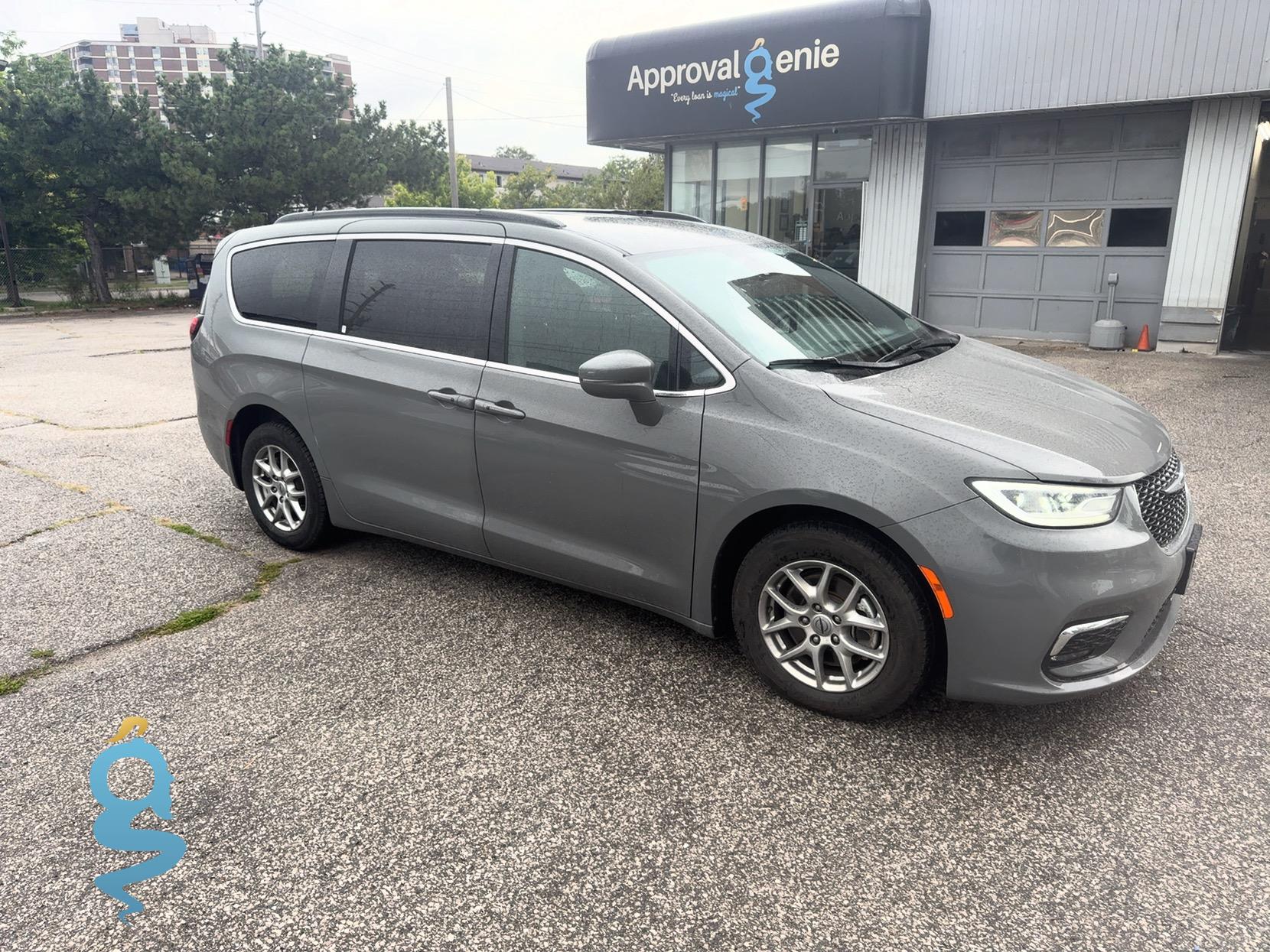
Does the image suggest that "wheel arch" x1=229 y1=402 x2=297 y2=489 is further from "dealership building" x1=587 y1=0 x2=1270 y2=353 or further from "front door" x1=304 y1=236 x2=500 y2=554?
"dealership building" x1=587 y1=0 x2=1270 y2=353

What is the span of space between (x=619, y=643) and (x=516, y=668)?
472mm

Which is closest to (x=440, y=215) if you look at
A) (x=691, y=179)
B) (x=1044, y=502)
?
(x=1044, y=502)

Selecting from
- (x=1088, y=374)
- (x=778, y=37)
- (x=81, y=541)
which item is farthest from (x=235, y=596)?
(x=778, y=37)

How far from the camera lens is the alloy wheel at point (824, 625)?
116 inches

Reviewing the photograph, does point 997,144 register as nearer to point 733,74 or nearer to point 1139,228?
point 1139,228

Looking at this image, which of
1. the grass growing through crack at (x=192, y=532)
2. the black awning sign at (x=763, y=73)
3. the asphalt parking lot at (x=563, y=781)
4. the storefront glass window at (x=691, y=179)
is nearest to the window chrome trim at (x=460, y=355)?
the asphalt parking lot at (x=563, y=781)

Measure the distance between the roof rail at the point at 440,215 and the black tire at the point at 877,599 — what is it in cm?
169

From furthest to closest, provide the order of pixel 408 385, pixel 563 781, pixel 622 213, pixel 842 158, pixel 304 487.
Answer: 1. pixel 842 158
2. pixel 304 487
3. pixel 622 213
4. pixel 408 385
5. pixel 563 781

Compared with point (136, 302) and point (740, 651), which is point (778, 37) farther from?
point (136, 302)

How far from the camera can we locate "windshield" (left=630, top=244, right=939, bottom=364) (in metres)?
3.36

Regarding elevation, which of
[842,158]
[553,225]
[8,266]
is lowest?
[8,266]

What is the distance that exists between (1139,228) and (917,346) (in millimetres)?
10905

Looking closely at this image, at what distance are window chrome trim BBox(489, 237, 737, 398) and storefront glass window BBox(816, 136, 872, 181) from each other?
12.2m

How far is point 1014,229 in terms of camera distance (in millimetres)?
13492
